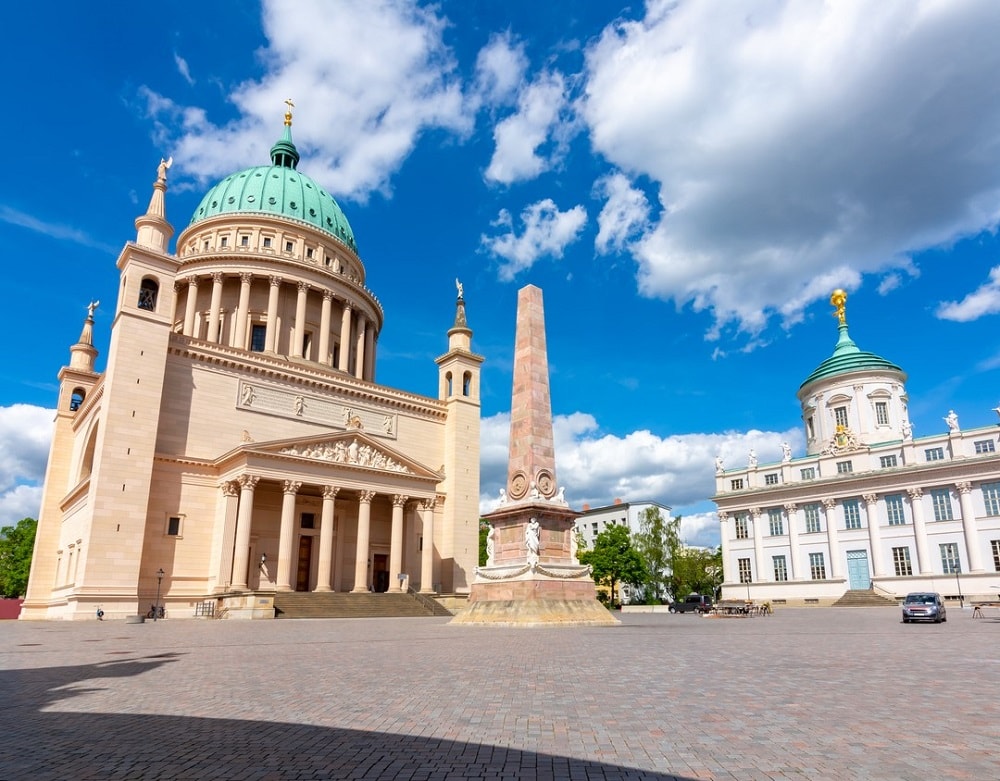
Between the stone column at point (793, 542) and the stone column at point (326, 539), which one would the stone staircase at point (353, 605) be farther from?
the stone column at point (793, 542)

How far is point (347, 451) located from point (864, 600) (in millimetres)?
43503

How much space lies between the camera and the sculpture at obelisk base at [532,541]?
2459cm

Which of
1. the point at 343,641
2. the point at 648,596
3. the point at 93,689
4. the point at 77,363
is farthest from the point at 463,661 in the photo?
the point at 648,596

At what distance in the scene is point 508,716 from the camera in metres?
7.50

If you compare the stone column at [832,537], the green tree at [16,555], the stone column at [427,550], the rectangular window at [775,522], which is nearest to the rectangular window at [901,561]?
the stone column at [832,537]

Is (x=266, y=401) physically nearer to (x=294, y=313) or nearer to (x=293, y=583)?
(x=293, y=583)

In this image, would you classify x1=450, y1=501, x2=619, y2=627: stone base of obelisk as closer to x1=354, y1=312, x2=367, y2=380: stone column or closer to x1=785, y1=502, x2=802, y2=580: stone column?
x1=785, y1=502, x2=802, y2=580: stone column

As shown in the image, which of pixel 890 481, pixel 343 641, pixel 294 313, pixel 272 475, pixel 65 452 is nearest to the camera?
pixel 343 641

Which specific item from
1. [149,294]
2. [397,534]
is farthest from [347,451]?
[149,294]

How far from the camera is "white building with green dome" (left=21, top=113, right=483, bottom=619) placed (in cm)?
4084

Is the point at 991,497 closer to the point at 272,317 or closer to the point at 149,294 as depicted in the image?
the point at 272,317

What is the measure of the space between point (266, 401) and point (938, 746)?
48430 millimetres

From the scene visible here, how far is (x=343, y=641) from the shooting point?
62.7 ft

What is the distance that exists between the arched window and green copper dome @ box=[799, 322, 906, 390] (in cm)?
6302
